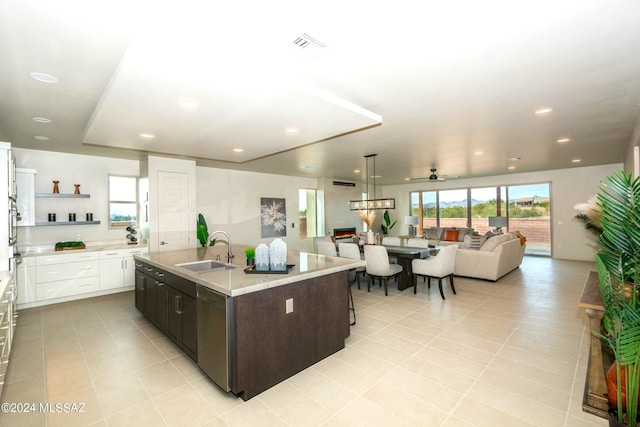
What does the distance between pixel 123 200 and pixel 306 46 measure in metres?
5.50

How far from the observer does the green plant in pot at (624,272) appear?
1.53m

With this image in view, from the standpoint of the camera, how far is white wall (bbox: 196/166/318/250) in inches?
277

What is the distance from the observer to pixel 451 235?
880 centimetres

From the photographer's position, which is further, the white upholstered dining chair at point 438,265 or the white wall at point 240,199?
the white wall at point 240,199

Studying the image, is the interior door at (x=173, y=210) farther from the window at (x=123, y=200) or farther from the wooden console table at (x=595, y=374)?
the wooden console table at (x=595, y=374)

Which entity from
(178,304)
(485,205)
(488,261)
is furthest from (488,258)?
(178,304)

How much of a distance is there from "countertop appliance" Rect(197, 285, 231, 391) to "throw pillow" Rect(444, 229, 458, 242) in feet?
26.5

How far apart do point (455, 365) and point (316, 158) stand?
454 cm

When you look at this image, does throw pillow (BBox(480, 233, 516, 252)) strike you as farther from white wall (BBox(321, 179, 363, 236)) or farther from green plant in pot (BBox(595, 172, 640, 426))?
white wall (BBox(321, 179, 363, 236))

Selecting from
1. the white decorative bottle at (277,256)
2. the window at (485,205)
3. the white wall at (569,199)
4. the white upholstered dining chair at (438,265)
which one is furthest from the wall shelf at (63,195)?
the white wall at (569,199)

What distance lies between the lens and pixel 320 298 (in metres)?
2.74

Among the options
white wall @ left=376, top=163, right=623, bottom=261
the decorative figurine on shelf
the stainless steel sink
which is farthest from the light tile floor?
white wall @ left=376, top=163, right=623, bottom=261

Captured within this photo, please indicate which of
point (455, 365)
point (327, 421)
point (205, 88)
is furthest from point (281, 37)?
point (455, 365)

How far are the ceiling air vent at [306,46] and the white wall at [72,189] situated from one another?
5.31m
